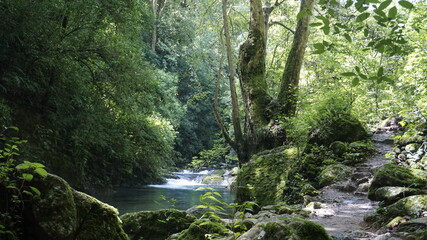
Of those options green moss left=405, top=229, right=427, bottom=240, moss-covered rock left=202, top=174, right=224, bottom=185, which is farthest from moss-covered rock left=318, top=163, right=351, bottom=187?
moss-covered rock left=202, top=174, right=224, bottom=185

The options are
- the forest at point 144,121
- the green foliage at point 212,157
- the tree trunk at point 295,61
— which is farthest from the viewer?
the green foliage at point 212,157

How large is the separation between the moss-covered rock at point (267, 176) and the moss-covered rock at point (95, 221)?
2989mm

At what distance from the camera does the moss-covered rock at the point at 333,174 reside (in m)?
6.50

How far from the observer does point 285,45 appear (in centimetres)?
1627

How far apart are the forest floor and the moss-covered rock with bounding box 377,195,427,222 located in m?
0.30

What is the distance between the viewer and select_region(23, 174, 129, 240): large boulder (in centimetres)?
371

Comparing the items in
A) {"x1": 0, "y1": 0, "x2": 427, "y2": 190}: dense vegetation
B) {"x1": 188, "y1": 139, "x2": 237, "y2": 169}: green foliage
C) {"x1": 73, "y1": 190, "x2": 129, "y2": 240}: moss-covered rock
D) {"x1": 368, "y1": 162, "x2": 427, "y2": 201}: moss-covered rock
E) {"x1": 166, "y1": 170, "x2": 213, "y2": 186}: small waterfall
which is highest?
{"x1": 0, "y1": 0, "x2": 427, "y2": 190}: dense vegetation

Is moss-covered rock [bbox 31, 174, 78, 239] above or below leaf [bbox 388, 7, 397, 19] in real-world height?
below

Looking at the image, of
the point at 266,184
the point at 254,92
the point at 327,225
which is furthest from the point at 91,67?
the point at 327,225

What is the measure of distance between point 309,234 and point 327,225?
1.74 m

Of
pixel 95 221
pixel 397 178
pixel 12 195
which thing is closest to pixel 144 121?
pixel 95 221

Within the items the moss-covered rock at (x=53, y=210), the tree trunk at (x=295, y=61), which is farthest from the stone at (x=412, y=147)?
the moss-covered rock at (x=53, y=210)

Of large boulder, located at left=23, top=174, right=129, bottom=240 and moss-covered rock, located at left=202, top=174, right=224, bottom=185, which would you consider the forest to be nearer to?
large boulder, located at left=23, top=174, right=129, bottom=240

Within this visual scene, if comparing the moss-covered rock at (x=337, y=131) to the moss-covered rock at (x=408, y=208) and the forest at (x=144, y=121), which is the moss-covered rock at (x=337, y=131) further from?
the moss-covered rock at (x=408, y=208)
